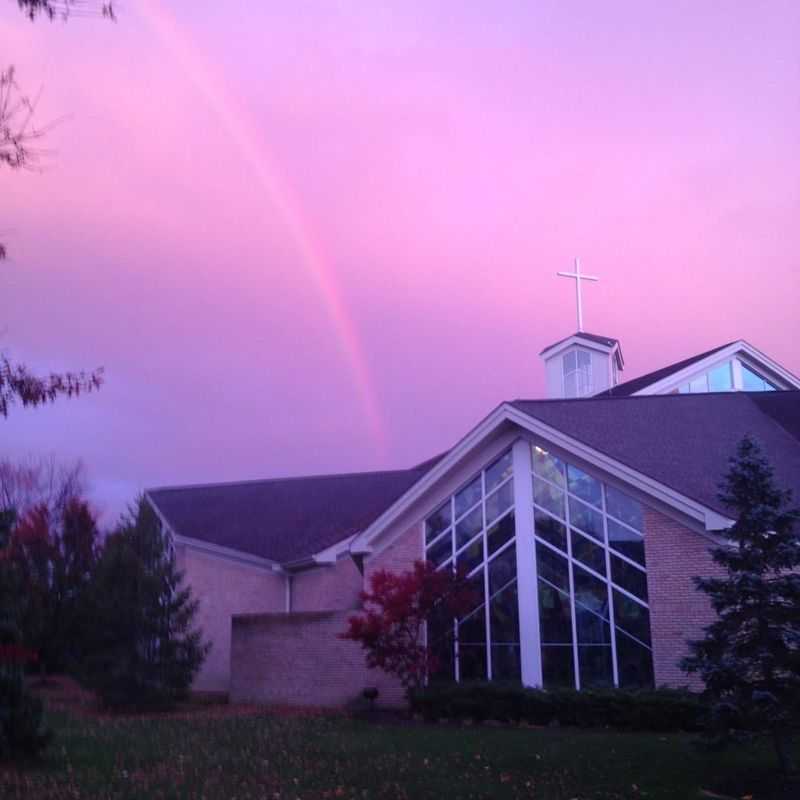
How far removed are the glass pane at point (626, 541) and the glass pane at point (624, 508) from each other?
146mm

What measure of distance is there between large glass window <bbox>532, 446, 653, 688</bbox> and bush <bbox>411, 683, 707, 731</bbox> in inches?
41.5

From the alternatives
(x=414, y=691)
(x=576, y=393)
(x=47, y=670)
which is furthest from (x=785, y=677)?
(x=47, y=670)

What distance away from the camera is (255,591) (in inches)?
1249

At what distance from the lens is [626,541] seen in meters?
21.1

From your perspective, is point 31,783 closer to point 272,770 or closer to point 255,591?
point 272,770

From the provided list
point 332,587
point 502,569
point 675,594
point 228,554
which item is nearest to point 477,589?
point 502,569

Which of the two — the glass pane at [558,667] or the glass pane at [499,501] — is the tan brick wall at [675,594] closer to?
the glass pane at [558,667]

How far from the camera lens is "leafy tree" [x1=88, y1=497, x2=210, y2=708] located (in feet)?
81.5

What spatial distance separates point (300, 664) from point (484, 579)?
5.71 m

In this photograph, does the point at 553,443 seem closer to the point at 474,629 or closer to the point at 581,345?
the point at 474,629

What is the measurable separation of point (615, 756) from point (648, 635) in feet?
18.3

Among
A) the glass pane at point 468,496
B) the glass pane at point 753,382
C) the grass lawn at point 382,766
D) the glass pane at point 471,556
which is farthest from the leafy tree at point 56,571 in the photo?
the glass pane at point 753,382

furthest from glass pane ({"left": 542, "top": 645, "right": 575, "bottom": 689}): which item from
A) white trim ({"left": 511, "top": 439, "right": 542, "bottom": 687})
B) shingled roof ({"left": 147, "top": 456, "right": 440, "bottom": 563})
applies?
shingled roof ({"left": 147, "top": 456, "right": 440, "bottom": 563})

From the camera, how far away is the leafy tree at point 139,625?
2484 centimetres
